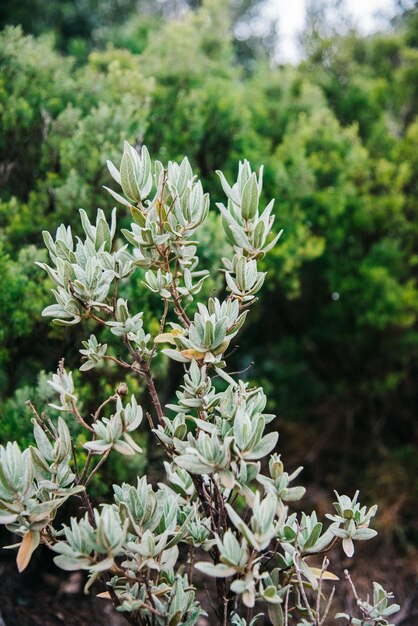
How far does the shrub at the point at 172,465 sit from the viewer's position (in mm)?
1450

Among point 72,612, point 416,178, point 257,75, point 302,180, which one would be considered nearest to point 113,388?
point 72,612

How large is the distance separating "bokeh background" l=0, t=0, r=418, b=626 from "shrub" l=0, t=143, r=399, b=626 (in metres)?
0.98

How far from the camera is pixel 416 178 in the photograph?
521cm

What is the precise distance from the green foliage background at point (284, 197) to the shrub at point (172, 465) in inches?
39.7

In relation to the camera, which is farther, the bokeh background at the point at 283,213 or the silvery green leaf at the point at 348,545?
the bokeh background at the point at 283,213

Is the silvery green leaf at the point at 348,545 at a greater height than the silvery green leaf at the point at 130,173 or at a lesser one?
lesser

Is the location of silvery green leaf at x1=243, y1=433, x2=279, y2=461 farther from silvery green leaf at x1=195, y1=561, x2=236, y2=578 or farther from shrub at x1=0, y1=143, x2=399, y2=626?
silvery green leaf at x1=195, y1=561, x2=236, y2=578

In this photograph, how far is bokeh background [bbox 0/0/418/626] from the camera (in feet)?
9.82

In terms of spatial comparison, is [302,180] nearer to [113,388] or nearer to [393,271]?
[393,271]

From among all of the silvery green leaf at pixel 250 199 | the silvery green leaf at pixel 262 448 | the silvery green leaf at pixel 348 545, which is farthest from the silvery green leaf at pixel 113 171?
the silvery green leaf at pixel 348 545

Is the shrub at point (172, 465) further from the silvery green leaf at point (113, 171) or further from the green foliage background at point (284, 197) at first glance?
the green foliage background at point (284, 197)

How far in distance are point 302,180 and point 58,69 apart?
2.01 meters

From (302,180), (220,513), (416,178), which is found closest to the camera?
(220,513)

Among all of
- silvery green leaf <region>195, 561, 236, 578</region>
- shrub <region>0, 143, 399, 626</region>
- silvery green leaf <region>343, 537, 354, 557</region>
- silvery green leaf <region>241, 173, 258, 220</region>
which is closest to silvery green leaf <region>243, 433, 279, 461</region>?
shrub <region>0, 143, 399, 626</region>
